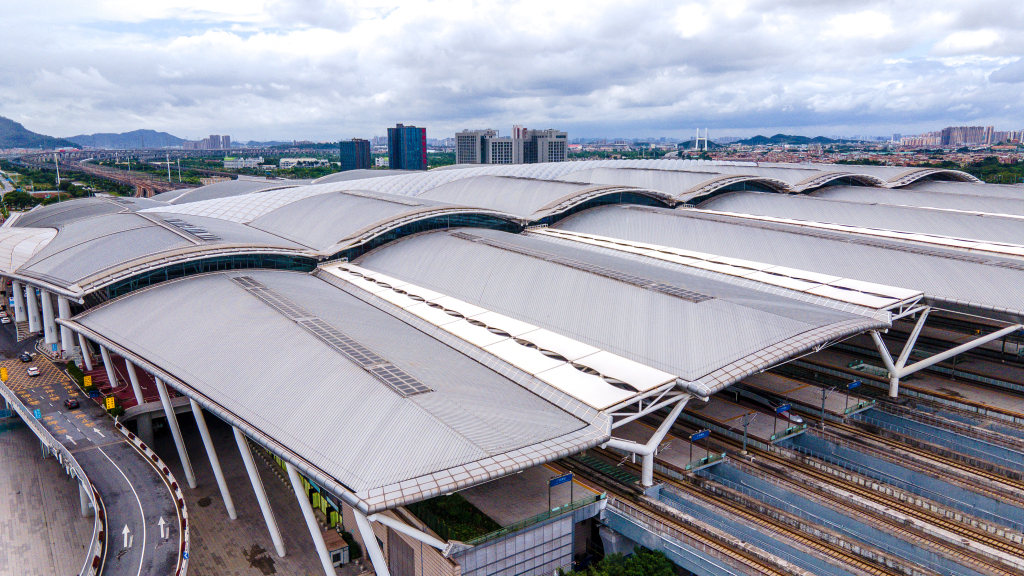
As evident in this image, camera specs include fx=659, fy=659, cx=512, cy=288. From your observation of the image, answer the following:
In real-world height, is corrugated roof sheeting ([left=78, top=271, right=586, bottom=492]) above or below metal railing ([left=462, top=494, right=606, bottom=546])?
above

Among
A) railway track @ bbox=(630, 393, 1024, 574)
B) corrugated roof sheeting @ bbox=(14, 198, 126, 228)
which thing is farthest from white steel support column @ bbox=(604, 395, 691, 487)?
corrugated roof sheeting @ bbox=(14, 198, 126, 228)

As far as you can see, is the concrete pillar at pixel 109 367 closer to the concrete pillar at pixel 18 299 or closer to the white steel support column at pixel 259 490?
the concrete pillar at pixel 18 299

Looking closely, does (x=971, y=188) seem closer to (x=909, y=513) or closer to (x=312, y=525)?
(x=909, y=513)

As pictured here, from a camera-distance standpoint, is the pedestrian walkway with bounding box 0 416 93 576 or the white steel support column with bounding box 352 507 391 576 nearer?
the white steel support column with bounding box 352 507 391 576

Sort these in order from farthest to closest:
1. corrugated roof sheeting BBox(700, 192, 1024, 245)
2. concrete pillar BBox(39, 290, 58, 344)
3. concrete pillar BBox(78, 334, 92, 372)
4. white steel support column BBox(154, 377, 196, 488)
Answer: corrugated roof sheeting BBox(700, 192, 1024, 245) < concrete pillar BBox(39, 290, 58, 344) < concrete pillar BBox(78, 334, 92, 372) < white steel support column BBox(154, 377, 196, 488)

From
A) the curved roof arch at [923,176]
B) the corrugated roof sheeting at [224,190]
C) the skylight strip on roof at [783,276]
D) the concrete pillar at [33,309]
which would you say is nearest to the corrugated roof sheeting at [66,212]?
the corrugated roof sheeting at [224,190]

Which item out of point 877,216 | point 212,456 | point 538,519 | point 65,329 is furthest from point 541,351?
point 877,216

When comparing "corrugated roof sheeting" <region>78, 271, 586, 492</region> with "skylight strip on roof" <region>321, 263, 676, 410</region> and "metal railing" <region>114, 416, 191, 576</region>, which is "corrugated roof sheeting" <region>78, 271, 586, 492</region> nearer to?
"skylight strip on roof" <region>321, 263, 676, 410</region>

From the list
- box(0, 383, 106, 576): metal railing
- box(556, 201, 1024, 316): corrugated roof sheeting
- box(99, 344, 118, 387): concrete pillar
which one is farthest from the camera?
box(99, 344, 118, 387): concrete pillar

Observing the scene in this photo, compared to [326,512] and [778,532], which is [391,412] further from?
[778,532]
